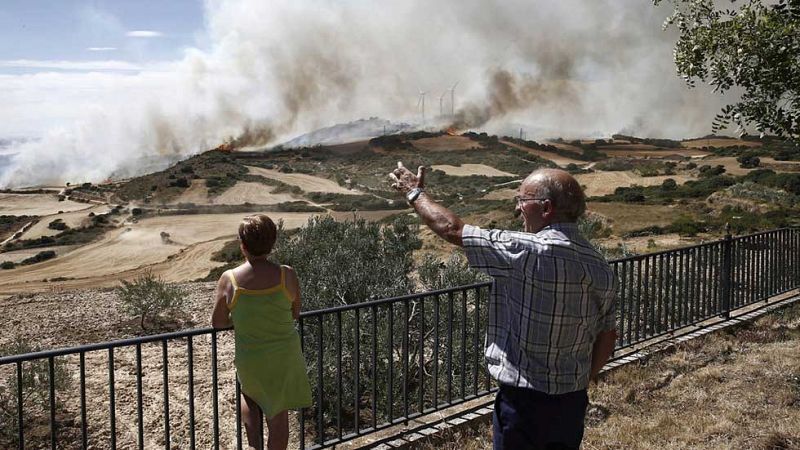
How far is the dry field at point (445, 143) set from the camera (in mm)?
82375

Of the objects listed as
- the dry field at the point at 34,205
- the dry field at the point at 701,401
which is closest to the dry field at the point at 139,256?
the dry field at the point at 34,205

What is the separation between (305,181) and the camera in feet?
218

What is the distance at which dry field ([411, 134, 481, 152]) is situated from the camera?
82375 millimetres

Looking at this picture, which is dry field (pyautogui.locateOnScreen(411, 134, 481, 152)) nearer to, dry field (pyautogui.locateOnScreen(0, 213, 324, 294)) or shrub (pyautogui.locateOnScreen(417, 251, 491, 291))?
dry field (pyautogui.locateOnScreen(0, 213, 324, 294))

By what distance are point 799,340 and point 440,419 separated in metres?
3.95

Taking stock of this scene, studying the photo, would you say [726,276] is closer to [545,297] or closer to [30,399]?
[545,297]

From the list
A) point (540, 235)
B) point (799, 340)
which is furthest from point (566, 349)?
point (799, 340)

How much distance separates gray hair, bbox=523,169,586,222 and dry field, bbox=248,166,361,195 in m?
60.1

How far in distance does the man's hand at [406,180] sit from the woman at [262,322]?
23.1 inches

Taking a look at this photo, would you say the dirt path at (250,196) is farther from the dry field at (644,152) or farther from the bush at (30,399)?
the bush at (30,399)

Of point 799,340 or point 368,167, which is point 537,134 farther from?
point 799,340

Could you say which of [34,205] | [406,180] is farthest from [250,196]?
[406,180]

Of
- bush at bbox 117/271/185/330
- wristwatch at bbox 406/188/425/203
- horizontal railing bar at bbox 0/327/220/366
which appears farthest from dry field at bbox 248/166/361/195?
wristwatch at bbox 406/188/425/203

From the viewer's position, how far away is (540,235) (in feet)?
7.24
